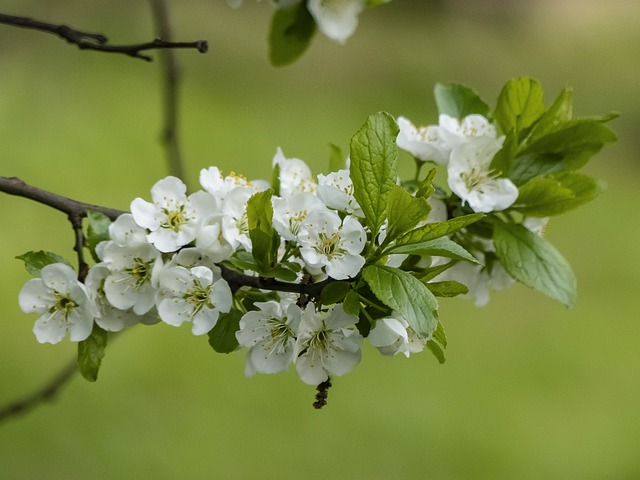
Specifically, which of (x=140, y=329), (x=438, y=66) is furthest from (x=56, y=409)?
(x=438, y=66)

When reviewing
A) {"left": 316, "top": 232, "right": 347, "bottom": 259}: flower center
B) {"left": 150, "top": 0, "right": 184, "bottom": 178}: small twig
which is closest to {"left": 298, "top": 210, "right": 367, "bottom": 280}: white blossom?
{"left": 316, "top": 232, "right": 347, "bottom": 259}: flower center

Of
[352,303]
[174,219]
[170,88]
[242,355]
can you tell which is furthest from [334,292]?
[242,355]

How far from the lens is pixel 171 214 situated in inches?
20.7

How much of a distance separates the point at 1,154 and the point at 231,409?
0.97 metres

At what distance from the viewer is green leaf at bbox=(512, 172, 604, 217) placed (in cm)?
58

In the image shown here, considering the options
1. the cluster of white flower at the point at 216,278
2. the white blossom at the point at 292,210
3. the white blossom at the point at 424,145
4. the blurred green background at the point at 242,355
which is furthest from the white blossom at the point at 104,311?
the blurred green background at the point at 242,355

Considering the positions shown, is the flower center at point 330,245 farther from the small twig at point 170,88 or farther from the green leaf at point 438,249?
the small twig at point 170,88

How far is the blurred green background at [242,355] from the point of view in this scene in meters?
1.71

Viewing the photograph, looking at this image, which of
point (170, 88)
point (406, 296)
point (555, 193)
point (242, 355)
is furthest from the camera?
point (242, 355)

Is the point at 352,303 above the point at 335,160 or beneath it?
beneath

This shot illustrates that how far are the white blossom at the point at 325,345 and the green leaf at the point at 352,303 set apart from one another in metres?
0.02

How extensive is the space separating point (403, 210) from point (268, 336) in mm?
124

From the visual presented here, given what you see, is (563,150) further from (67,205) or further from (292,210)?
(67,205)

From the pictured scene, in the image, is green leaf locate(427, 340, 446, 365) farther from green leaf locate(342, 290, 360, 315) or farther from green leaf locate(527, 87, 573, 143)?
green leaf locate(527, 87, 573, 143)
